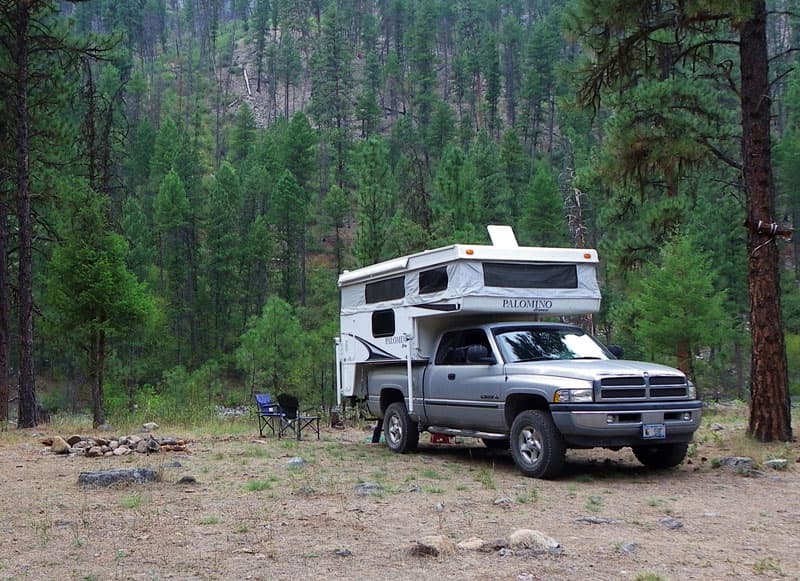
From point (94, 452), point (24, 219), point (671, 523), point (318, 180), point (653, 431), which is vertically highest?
point (318, 180)

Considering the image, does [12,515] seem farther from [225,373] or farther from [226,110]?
[226,110]

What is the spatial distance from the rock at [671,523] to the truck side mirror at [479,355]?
3.76 m

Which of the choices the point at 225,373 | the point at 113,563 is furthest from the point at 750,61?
the point at 225,373

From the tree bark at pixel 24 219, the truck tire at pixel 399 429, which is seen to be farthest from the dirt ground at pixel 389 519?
the tree bark at pixel 24 219

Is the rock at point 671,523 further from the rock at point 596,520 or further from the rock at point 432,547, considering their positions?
the rock at point 432,547

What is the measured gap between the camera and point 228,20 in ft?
459

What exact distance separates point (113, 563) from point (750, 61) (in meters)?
10.7

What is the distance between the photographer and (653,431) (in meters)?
9.01

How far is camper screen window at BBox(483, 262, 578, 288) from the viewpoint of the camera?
428 inches

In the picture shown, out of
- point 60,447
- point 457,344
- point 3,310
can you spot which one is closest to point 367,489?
point 457,344

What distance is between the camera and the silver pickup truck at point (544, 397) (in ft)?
29.5

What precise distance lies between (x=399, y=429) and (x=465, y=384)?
Answer: 76.8 inches

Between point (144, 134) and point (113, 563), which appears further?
point (144, 134)

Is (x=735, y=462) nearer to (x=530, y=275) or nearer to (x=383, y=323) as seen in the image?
(x=530, y=275)
